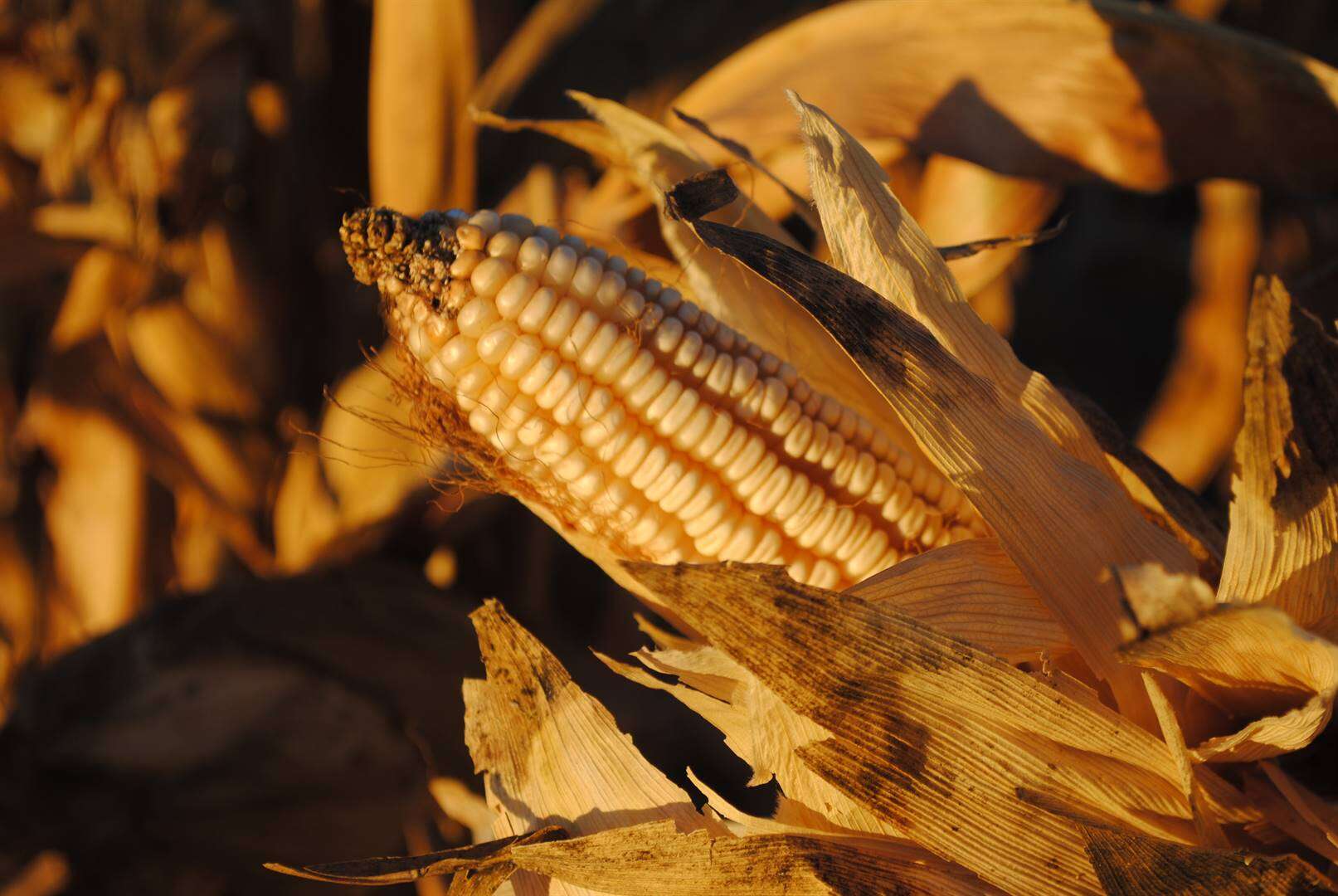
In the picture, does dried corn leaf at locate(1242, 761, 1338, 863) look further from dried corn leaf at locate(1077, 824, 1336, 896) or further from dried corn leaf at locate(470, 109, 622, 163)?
dried corn leaf at locate(470, 109, 622, 163)

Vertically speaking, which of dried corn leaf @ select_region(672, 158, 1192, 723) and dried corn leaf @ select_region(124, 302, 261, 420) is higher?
dried corn leaf @ select_region(672, 158, 1192, 723)

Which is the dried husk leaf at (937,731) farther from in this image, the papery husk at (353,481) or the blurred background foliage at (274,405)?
the papery husk at (353,481)

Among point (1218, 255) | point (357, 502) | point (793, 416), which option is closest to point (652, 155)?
point (793, 416)

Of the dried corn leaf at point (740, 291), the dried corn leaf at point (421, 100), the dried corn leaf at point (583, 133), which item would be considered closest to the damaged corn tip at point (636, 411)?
the dried corn leaf at point (740, 291)

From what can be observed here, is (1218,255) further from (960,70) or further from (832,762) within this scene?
(832,762)

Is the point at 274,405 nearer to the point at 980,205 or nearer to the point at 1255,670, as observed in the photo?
the point at 980,205

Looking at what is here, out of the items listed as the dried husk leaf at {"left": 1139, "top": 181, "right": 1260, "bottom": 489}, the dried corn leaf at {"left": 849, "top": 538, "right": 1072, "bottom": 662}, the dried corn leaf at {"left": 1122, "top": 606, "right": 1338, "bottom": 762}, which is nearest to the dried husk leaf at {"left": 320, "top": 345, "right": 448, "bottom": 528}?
the dried corn leaf at {"left": 849, "top": 538, "right": 1072, "bottom": 662}

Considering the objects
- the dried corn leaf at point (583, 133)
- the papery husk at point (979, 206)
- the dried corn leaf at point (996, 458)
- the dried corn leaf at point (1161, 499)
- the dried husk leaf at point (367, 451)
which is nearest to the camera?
the dried corn leaf at point (996, 458)
